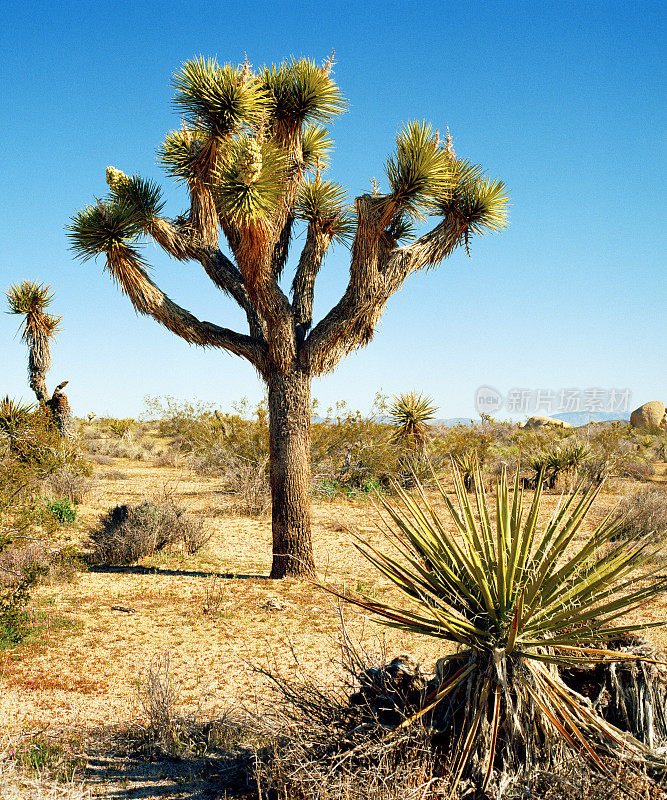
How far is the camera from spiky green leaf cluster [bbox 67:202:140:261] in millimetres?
8281

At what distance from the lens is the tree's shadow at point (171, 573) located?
28.8 feet

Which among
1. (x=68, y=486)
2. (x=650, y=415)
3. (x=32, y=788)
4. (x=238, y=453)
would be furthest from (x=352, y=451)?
(x=650, y=415)

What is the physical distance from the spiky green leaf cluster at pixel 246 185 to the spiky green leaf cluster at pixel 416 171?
5.08 ft

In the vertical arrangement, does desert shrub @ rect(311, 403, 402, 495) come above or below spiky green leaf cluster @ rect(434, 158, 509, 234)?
below

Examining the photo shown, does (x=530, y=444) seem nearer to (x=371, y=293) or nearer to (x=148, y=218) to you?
(x=371, y=293)

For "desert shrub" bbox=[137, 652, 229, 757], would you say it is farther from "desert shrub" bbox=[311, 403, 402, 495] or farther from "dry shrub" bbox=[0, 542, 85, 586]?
"desert shrub" bbox=[311, 403, 402, 495]

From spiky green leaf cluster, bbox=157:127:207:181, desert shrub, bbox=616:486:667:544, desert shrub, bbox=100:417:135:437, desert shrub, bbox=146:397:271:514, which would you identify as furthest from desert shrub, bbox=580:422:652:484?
desert shrub, bbox=100:417:135:437

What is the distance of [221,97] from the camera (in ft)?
26.3

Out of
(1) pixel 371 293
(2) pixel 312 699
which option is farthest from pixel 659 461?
(2) pixel 312 699

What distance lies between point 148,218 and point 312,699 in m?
7.19

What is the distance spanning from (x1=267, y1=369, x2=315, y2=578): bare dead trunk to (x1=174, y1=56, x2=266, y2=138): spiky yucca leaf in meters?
3.41

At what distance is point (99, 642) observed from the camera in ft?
20.5

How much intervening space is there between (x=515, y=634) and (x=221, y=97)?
25.3 feet

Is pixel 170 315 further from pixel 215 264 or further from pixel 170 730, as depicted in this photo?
pixel 170 730
